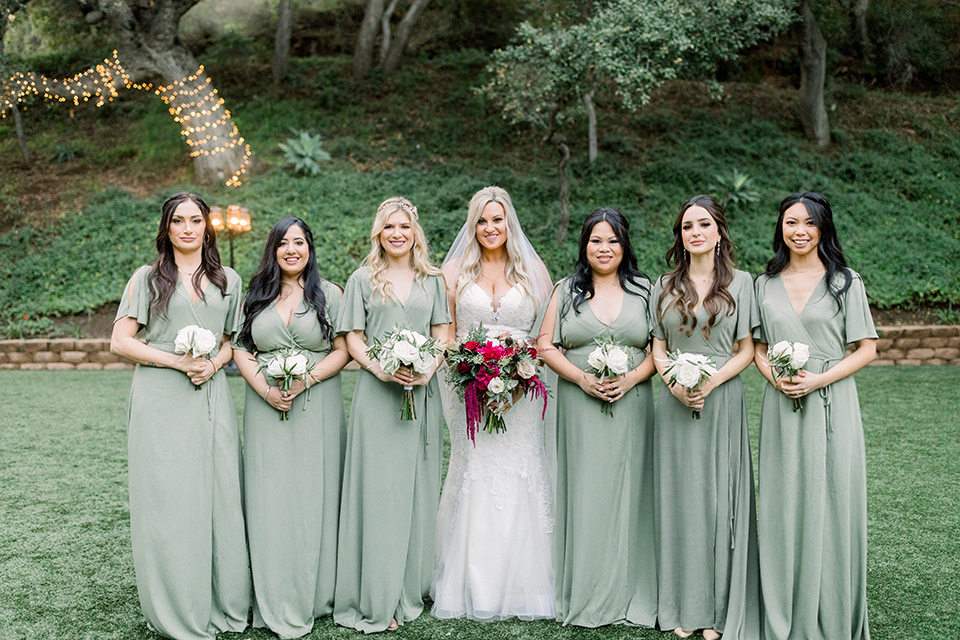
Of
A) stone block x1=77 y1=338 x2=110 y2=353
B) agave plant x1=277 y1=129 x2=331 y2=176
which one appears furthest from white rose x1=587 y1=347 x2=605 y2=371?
agave plant x1=277 y1=129 x2=331 y2=176

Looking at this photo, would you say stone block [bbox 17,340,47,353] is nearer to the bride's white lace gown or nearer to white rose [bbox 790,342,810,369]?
the bride's white lace gown

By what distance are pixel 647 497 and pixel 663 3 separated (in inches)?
451

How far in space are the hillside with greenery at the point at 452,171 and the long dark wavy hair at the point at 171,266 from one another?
1014 centimetres

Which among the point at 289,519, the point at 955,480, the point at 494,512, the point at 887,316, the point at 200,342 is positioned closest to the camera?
the point at 200,342

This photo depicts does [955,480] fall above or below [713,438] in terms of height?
below

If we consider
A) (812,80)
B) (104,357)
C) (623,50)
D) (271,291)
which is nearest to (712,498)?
(271,291)

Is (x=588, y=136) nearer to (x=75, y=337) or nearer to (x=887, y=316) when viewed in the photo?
(x=887, y=316)

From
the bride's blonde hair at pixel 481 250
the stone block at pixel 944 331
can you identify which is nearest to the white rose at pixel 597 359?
the bride's blonde hair at pixel 481 250

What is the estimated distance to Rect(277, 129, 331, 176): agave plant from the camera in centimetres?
1731

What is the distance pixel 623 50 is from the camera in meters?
13.4

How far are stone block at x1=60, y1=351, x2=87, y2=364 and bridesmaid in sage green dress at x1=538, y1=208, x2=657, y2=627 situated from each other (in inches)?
441

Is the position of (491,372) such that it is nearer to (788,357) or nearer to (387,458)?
(387,458)

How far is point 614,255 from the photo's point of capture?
14.6ft

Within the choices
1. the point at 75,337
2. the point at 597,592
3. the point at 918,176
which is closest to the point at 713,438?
the point at 597,592
